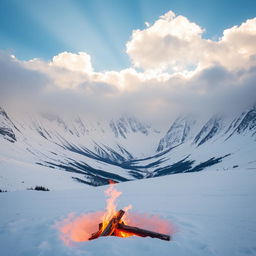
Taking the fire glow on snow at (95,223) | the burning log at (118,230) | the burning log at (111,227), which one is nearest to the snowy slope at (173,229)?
the fire glow on snow at (95,223)

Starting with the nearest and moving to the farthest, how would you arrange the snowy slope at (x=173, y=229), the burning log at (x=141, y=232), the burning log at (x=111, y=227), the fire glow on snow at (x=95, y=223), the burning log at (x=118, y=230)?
the snowy slope at (x=173, y=229)
the burning log at (x=141, y=232)
the burning log at (x=118, y=230)
the burning log at (x=111, y=227)
the fire glow on snow at (x=95, y=223)

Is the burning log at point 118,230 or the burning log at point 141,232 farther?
the burning log at point 118,230

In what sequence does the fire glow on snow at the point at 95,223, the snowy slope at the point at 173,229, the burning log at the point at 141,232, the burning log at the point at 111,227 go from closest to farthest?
the snowy slope at the point at 173,229, the burning log at the point at 141,232, the burning log at the point at 111,227, the fire glow on snow at the point at 95,223

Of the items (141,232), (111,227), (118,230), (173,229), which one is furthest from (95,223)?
(173,229)

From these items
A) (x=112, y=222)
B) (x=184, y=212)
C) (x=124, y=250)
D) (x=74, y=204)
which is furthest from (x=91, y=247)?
(x=74, y=204)

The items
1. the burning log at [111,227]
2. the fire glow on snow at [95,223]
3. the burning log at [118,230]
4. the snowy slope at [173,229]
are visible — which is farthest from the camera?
the fire glow on snow at [95,223]

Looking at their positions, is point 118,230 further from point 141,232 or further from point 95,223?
point 95,223

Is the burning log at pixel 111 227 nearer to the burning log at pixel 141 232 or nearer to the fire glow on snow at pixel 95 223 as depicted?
the burning log at pixel 141 232

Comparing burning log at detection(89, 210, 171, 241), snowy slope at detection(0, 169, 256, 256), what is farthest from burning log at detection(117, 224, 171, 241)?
snowy slope at detection(0, 169, 256, 256)

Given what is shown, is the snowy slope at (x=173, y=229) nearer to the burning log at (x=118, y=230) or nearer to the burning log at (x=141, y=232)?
the burning log at (x=141, y=232)

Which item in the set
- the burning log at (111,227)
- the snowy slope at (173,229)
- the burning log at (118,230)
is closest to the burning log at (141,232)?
the burning log at (118,230)

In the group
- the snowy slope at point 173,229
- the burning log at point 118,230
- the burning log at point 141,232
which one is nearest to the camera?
the snowy slope at point 173,229

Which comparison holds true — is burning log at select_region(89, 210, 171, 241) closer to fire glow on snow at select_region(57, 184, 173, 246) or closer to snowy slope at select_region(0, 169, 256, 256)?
fire glow on snow at select_region(57, 184, 173, 246)

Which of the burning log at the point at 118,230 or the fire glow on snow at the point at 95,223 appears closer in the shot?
the burning log at the point at 118,230
